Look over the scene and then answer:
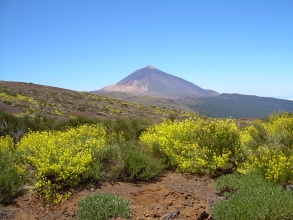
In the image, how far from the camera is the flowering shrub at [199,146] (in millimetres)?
7141

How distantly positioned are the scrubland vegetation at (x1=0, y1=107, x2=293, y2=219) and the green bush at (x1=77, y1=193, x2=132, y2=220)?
22mm

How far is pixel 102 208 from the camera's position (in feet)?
14.9

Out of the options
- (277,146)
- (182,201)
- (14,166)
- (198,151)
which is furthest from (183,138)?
(14,166)

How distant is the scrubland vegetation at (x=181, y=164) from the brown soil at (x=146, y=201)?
→ 19 centimetres

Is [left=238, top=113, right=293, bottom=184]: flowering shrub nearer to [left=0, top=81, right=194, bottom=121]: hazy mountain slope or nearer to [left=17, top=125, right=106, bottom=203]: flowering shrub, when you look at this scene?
[left=17, top=125, right=106, bottom=203]: flowering shrub

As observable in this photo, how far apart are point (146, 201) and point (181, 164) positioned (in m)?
2.20

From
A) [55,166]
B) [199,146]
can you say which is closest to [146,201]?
[55,166]

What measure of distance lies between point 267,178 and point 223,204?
67.4 inches

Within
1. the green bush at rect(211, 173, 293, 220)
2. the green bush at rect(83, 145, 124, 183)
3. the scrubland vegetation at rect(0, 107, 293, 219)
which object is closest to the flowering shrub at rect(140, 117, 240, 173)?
the scrubland vegetation at rect(0, 107, 293, 219)

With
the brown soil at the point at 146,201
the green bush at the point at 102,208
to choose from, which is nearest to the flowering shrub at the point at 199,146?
the brown soil at the point at 146,201

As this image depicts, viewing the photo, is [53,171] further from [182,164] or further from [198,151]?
[198,151]

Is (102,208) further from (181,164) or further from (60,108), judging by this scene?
(60,108)

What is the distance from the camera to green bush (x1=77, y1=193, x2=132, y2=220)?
4.47m

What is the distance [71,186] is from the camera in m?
5.78
